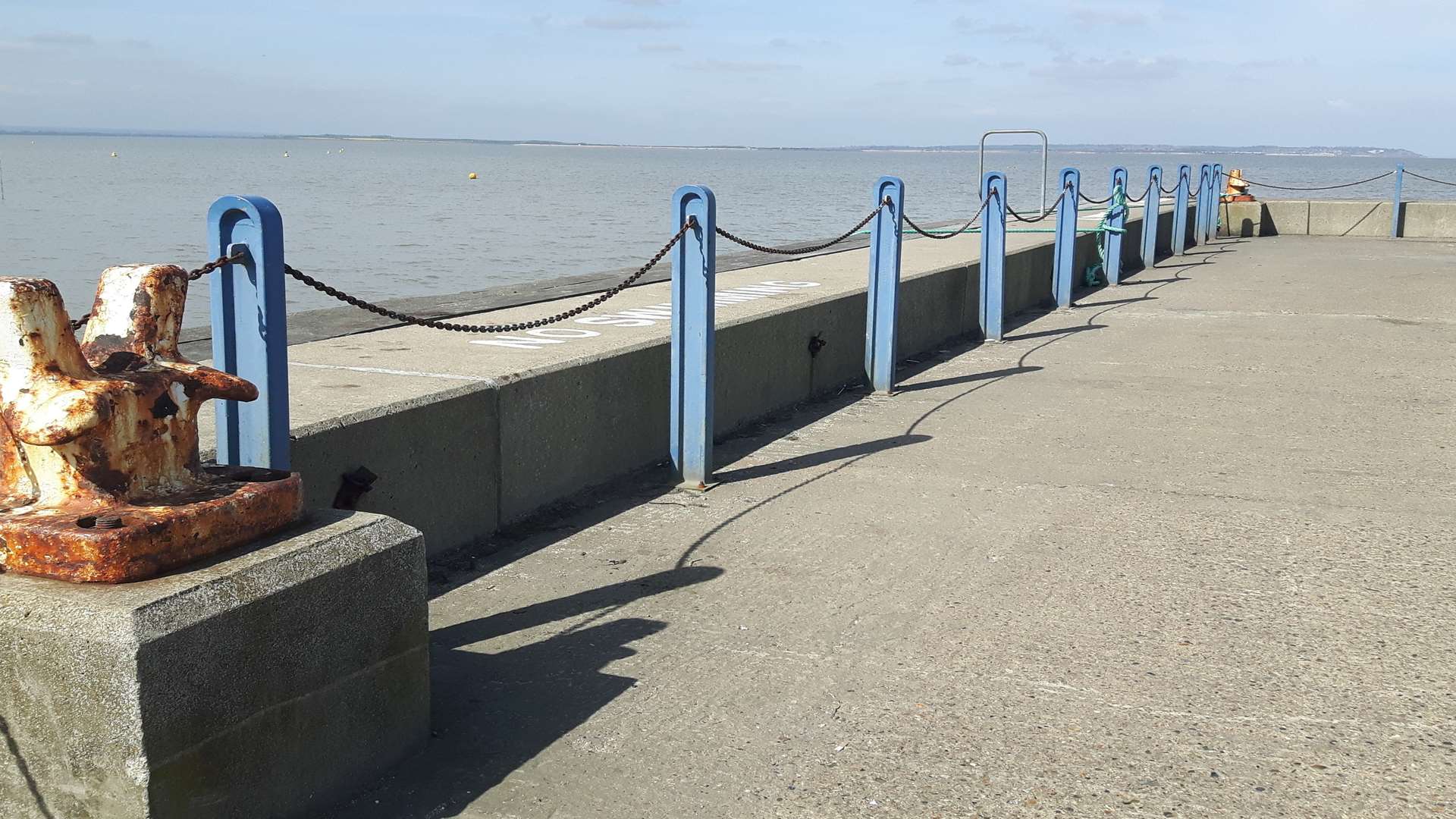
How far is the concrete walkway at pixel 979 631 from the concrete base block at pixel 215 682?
0.24m

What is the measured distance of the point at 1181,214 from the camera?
907 inches

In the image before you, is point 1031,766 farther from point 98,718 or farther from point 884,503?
point 884,503

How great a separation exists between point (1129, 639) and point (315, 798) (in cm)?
268

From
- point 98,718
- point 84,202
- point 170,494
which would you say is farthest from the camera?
point 84,202

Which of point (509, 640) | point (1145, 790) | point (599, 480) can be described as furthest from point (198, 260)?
point (1145, 790)

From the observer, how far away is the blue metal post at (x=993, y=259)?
38.2ft

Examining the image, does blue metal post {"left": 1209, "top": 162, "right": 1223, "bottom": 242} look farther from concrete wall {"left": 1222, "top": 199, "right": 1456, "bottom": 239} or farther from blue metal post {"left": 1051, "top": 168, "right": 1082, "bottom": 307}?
blue metal post {"left": 1051, "top": 168, "right": 1082, "bottom": 307}

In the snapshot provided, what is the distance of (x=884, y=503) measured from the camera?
6.35 meters

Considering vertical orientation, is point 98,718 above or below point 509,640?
above

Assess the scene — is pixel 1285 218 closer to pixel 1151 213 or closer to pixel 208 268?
pixel 1151 213

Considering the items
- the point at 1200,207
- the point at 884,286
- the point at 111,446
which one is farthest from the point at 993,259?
the point at 1200,207

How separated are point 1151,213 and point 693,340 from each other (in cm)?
1475

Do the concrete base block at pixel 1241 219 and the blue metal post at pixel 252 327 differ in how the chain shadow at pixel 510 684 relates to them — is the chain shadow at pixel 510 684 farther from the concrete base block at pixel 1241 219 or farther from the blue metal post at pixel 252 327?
the concrete base block at pixel 1241 219

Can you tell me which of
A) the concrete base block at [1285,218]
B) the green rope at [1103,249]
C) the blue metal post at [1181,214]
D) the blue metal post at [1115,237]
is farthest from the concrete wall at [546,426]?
the concrete base block at [1285,218]
